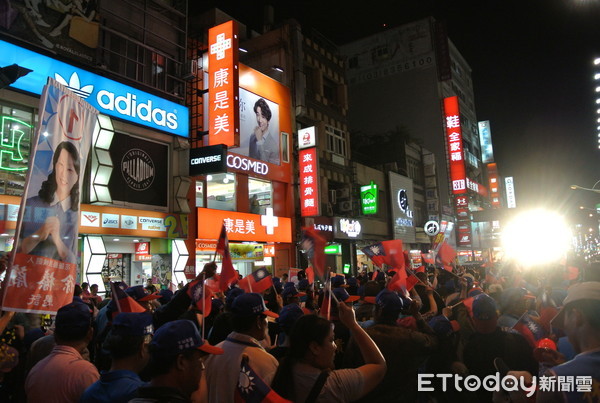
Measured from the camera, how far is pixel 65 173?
4773 millimetres

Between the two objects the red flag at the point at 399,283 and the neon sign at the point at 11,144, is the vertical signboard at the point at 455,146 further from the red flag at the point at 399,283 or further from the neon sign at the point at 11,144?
the red flag at the point at 399,283

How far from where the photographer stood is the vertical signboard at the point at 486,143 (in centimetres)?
7512

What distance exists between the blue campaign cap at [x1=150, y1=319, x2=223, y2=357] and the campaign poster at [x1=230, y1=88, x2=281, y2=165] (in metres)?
20.0

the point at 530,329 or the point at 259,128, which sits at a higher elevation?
the point at 259,128

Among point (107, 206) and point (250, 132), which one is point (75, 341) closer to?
point (107, 206)

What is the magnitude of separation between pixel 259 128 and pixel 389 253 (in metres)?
16.4

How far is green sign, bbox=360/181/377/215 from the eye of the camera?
1273 inches

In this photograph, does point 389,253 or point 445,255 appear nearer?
point 389,253

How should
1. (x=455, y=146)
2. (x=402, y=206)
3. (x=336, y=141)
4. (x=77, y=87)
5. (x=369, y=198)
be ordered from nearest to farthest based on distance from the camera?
(x=77, y=87), (x=336, y=141), (x=369, y=198), (x=402, y=206), (x=455, y=146)

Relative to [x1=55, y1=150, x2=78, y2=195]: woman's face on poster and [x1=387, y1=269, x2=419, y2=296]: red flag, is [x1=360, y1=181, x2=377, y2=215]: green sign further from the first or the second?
[x1=55, y1=150, x2=78, y2=195]: woman's face on poster

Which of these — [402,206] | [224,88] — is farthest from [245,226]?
[402,206]

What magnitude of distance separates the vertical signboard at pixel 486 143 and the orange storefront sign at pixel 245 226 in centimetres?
6043

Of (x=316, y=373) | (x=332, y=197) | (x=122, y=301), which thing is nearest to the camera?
(x=316, y=373)

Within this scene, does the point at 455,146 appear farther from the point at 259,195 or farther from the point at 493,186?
the point at 259,195
